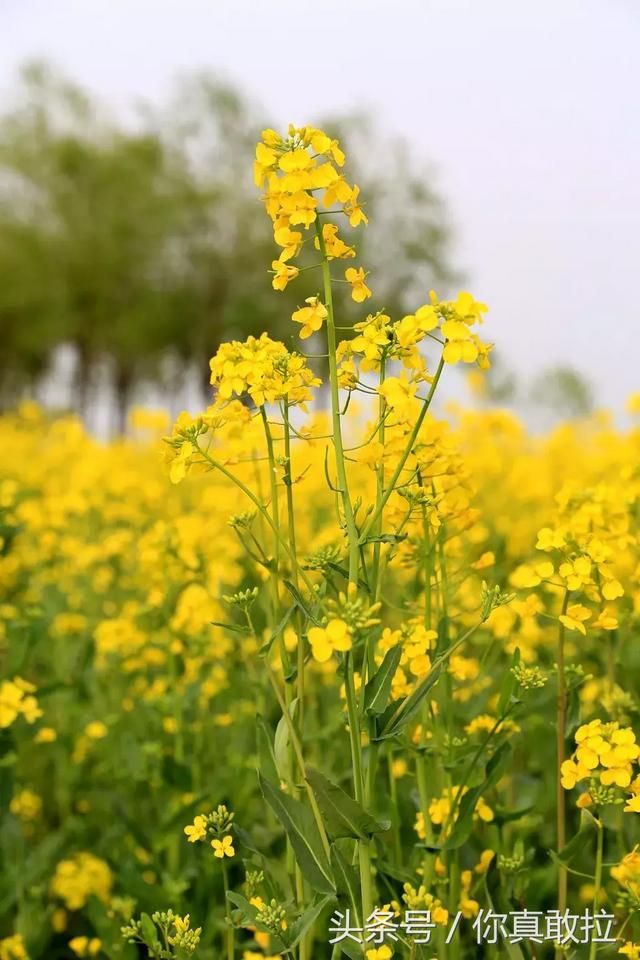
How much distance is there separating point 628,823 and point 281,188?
1.62 meters

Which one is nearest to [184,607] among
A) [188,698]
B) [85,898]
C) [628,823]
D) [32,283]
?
[188,698]

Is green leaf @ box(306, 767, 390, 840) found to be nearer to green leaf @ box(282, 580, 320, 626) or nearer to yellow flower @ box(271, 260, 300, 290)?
green leaf @ box(282, 580, 320, 626)

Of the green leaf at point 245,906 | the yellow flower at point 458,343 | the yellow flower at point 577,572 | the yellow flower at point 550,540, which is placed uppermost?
the yellow flower at point 458,343

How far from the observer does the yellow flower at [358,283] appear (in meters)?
1.44

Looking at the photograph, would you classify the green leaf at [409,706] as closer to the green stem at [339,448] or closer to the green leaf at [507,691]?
the green stem at [339,448]

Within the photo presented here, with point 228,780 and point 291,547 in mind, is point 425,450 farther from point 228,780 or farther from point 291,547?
point 228,780

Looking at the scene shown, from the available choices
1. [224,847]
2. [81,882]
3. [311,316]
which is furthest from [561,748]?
[81,882]

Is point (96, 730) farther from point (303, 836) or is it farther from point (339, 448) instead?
point (339, 448)

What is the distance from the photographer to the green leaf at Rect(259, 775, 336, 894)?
1.34m

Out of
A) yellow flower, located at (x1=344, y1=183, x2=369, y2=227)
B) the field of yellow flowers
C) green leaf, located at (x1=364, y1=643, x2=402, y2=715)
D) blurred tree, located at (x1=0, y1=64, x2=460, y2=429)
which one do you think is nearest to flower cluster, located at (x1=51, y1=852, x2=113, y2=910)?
the field of yellow flowers

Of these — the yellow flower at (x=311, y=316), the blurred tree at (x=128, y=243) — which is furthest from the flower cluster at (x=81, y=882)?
the blurred tree at (x=128, y=243)

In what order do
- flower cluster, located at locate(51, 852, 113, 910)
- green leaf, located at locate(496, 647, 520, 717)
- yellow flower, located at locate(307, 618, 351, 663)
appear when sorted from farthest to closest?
flower cluster, located at locate(51, 852, 113, 910)
green leaf, located at locate(496, 647, 520, 717)
yellow flower, located at locate(307, 618, 351, 663)

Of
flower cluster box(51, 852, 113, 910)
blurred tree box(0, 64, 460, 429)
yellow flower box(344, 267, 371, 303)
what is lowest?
flower cluster box(51, 852, 113, 910)

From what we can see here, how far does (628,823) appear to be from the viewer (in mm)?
2230
